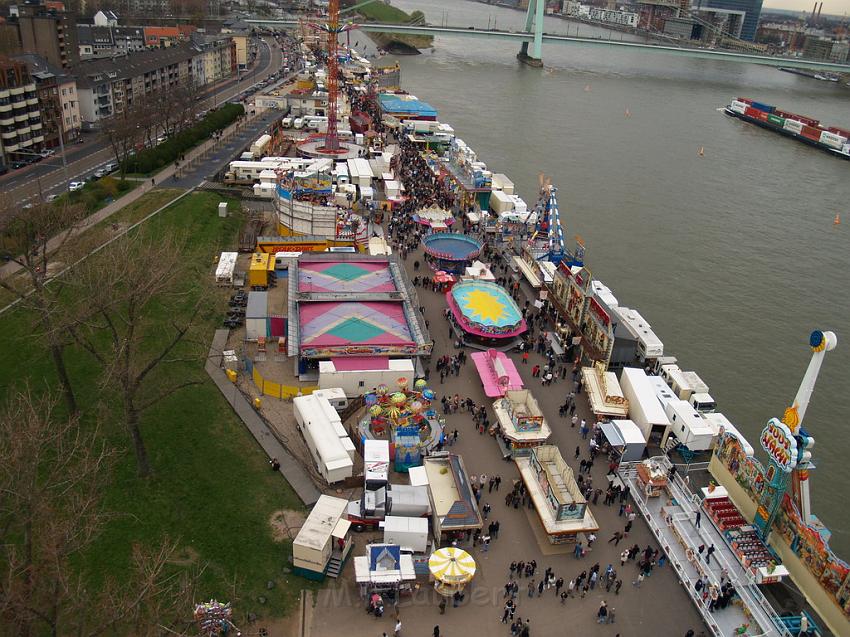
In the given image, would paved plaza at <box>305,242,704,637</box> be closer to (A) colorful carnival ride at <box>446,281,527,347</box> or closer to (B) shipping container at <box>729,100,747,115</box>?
(A) colorful carnival ride at <box>446,281,527,347</box>

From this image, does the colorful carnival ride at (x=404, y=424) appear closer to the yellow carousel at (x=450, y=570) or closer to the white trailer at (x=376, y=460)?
the white trailer at (x=376, y=460)

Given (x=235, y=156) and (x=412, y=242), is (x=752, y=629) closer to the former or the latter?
(x=412, y=242)

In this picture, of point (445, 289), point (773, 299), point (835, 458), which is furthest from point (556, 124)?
point (835, 458)

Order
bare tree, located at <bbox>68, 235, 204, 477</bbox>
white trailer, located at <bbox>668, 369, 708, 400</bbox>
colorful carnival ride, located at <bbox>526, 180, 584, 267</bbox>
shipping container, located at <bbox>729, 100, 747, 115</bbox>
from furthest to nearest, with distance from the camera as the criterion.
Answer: shipping container, located at <bbox>729, 100, 747, 115</bbox>, colorful carnival ride, located at <bbox>526, 180, 584, 267</bbox>, white trailer, located at <bbox>668, 369, 708, 400</bbox>, bare tree, located at <bbox>68, 235, 204, 477</bbox>

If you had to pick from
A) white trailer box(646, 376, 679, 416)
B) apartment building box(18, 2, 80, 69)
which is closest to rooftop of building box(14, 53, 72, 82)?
apartment building box(18, 2, 80, 69)

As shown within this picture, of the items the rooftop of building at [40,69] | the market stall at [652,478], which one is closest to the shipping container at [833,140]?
the market stall at [652,478]

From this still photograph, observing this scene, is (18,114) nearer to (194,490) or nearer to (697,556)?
(194,490)
